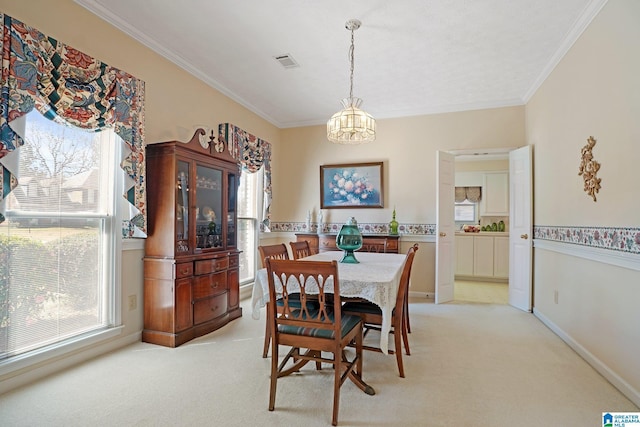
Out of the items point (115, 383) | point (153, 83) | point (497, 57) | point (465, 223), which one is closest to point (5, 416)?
point (115, 383)

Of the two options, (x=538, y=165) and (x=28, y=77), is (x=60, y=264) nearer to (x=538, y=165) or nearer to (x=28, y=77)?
(x=28, y=77)

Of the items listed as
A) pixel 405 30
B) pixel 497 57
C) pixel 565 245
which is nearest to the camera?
pixel 405 30

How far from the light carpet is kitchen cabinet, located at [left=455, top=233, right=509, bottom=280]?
3.23m

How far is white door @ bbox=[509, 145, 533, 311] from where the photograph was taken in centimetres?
405

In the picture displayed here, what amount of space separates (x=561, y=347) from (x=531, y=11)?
289 cm

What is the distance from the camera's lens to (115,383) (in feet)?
7.25

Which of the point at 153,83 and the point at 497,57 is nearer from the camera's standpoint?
the point at 153,83

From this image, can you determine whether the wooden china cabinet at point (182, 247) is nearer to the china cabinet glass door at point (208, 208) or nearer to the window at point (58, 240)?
the china cabinet glass door at point (208, 208)

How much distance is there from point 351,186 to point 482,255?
2.99 meters

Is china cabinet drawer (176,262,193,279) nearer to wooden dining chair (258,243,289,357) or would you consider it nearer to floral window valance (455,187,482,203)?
wooden dining chair (258,243,289,357)

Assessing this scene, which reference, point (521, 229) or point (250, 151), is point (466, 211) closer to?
point (521, 229)

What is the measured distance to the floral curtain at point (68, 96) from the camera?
6.42ft

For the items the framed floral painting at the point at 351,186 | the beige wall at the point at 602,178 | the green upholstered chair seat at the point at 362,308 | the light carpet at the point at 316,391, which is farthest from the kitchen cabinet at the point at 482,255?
the green upholstered chair seat at the point at 362,308

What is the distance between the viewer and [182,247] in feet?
9.78
